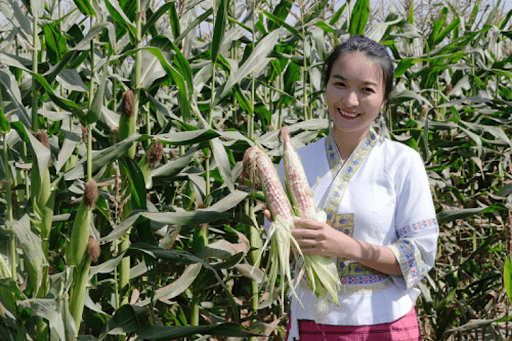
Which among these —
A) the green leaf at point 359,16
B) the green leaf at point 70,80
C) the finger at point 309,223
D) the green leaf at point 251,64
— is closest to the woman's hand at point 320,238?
the finger at point 309,223

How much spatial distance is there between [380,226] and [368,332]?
0.35 m

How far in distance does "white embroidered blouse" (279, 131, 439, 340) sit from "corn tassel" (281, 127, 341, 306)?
0.29ft

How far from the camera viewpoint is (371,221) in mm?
1836

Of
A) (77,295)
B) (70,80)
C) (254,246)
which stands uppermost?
(70,80)

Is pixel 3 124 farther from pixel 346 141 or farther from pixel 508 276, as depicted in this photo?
pixel 508 276

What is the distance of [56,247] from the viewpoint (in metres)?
3.05

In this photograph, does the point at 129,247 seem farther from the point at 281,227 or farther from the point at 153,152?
the point at 281,227

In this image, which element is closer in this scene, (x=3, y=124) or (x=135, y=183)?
(x=3, y=124)

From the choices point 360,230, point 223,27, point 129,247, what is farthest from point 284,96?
point 360,230

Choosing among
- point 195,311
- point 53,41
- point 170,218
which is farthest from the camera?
point 195,311

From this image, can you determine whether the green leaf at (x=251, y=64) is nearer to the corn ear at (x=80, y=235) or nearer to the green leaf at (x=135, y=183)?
the green leaf at (x=135, y=183)

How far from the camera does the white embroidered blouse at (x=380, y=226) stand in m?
1.81

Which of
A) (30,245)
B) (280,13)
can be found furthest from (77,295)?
(280,13)

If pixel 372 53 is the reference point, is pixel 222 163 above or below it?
below
